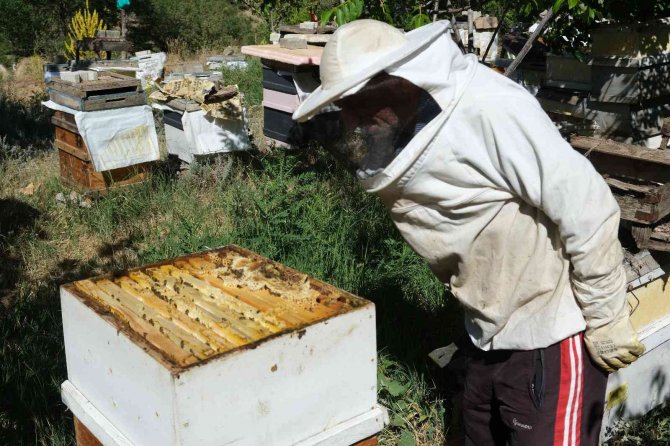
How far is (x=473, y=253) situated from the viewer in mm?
1893

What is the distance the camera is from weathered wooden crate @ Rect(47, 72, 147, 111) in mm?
5203

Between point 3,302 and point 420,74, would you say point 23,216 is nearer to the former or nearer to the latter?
point 3,302

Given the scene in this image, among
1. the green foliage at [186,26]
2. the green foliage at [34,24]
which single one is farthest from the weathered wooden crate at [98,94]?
the green foliage at [186,26]

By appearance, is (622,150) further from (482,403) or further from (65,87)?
(65,87)

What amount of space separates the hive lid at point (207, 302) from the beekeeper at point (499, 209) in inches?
12.8

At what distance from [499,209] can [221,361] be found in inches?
30.1

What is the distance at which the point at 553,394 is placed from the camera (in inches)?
76.4

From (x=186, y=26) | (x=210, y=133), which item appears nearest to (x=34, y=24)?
(x=186, y=26)

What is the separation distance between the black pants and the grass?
0.81 metres

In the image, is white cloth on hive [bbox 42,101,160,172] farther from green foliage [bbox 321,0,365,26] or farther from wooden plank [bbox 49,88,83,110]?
green foliage [bbox 321,0,365,26]

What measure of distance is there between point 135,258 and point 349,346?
3004mm

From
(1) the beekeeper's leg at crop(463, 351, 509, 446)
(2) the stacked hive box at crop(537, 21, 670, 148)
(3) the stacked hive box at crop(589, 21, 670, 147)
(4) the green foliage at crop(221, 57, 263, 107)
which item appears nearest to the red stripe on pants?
(1) the beekeeper's leg at crop(463, 351, 509, 446)

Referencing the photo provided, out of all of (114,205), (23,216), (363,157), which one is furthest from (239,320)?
(23,216)

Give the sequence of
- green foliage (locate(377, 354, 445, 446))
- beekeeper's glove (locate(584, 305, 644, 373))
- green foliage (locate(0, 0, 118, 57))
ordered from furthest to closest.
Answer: green foliage (locate(0, 0, 118, 57))
green foliage (locate(377, 354, 445, 446))
beekeeper's glove (locate(584, 305, 644, 373))
